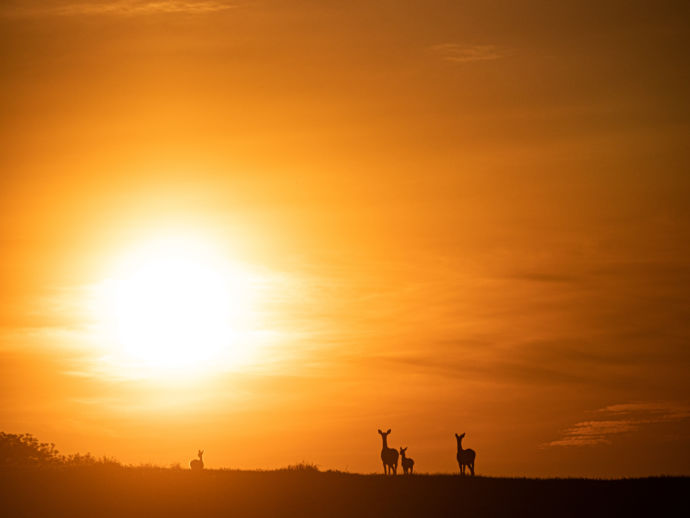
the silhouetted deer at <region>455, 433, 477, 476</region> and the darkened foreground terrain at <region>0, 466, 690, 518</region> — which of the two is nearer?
the darkened foreground terrain at <region>0, 466, 690, 518</region>

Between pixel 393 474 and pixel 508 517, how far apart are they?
308 inches

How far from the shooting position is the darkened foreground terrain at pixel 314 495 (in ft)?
132

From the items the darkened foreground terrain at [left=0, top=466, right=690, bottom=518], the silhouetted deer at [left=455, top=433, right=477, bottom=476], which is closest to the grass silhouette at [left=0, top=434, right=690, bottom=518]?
the darkened foreground terrain at [left=0, top=466, right=690, bottom=518]

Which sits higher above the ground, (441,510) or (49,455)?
(49,455)

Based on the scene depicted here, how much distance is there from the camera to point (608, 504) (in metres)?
40.6

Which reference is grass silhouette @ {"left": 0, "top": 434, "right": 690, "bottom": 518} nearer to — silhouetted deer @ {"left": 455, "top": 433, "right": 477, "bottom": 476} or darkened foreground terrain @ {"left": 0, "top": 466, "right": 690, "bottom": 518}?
darkened foreground terrain @ {"left": 0, "top": 466, "right": 690, "bottom": 518}

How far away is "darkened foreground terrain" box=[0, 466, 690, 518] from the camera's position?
40.2 m

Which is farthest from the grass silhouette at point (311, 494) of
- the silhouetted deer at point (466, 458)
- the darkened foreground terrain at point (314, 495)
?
the silhouetted deer at point (466, 458)

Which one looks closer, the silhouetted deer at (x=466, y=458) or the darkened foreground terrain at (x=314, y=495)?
the darkened foreground terrain at (x=314, y=495)

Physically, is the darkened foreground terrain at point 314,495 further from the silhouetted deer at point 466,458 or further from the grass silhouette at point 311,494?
the silhouetted deer at point 466,458

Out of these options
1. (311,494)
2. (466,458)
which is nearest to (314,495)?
(311,494)

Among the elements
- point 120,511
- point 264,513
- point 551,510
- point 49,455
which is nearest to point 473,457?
point 551,510

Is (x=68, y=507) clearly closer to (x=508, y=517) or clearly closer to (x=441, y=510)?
(x=441, y=510)

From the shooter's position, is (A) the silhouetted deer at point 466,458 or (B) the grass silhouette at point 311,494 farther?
(A) the silhouetted deer at point 466,458
